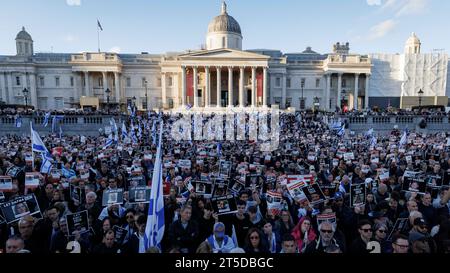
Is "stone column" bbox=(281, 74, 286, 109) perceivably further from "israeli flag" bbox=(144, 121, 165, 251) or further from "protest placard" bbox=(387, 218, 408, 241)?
"israeli flag" bbox=(144, 121, 165, 251)

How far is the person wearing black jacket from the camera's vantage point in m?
5.18

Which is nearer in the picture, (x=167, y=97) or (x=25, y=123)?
(x=25, y=123)

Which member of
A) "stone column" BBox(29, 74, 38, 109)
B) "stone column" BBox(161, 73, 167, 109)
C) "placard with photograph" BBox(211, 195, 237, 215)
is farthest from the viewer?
"stone column" BBox(161, 73, 167, 109)

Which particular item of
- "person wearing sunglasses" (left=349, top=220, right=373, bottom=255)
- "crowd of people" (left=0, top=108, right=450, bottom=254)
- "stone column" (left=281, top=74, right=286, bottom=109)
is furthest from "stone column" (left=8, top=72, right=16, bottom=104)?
"person wearing sunglasses" (left=349, top=220, right=373, bottom=255)

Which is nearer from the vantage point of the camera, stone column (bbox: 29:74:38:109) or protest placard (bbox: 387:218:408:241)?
protest placard (bbox: 387:218:408:241)

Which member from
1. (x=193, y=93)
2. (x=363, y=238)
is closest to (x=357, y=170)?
(x=363, y=238)

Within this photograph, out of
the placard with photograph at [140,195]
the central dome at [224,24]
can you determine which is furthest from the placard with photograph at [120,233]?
the central dome at [224,24]

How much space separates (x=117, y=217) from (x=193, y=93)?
50.9 metres

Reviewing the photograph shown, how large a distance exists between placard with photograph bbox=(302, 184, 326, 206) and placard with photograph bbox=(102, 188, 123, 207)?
157 inches

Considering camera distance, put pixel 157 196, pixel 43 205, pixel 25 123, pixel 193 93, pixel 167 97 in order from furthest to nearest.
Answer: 1. pixel 167 97
2. pixel 193 93
3. pixel 25 123
4. pixel 43 205
5. pixel 157 196

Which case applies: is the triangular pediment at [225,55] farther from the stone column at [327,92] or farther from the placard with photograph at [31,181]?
the placard with photograph at [31,181]
